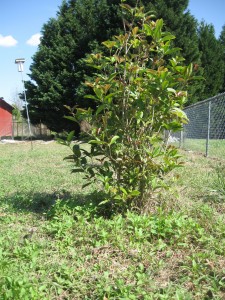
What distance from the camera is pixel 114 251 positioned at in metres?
2.67

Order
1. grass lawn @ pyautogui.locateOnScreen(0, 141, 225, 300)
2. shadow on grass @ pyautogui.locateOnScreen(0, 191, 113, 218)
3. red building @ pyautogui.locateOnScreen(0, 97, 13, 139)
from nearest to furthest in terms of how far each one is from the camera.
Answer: grass lawn @ pyautogui.locateOnScreen(0, 141, 225, 300)
shadow on grass @ pyautogui.locateOnScreen(0, 191, 113, 218)
red building @ pyautogui.locateOnScreen(0, 97, 13, 139)

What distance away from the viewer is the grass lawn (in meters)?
2.18

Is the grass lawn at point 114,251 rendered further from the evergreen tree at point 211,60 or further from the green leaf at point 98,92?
the evergreen tree at point 211,60

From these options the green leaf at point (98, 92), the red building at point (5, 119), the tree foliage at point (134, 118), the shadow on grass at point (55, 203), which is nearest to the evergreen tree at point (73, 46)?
the red building at point (5, 119)

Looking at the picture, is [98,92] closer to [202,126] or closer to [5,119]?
[202,126]

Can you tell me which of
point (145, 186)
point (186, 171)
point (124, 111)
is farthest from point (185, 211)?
point (186, 171)

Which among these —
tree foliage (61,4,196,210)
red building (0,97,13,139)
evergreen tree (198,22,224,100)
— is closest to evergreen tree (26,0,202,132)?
evergreen tree (198,22,224,100)

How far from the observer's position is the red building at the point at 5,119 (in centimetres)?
2841

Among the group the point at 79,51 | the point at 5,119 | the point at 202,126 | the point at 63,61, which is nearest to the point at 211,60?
the point at 79,51

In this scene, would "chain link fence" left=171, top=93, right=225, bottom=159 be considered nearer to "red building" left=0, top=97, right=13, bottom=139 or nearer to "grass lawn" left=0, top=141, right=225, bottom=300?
"grass lawn" left=0, top=141, right=225, bottom=300

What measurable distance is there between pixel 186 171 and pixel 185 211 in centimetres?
246

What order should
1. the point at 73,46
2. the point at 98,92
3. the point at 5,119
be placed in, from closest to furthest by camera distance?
the point at 98,92 → the point at 73,46 → the point at 5,119

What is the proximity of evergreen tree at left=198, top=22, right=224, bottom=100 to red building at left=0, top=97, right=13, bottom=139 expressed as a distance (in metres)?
16.1

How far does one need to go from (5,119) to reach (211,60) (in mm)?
18692
